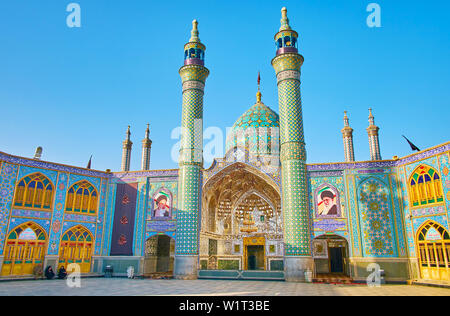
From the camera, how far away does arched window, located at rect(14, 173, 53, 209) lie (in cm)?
1584

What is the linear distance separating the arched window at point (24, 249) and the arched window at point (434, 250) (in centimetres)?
1728

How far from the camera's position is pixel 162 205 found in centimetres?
1841

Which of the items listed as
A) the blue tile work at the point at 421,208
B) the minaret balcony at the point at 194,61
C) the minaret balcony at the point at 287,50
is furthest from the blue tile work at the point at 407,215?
the minaret balcony at the point at 194,61

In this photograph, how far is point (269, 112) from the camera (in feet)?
73.9

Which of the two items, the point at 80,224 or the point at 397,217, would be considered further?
the point at 80,224

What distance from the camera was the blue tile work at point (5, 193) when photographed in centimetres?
1499

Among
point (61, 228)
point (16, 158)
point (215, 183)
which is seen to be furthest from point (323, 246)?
point (16, 158)

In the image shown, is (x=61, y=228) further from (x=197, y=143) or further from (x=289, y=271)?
(x=289, y=271)

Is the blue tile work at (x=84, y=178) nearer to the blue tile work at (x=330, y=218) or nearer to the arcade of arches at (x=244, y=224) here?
the arcade of arches at (x=244, y=224)

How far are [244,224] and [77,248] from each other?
10.0 meters

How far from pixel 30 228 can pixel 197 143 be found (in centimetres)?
915

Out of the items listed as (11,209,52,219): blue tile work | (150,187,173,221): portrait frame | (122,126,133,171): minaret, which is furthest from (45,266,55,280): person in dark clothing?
(122,126,133,171): minaret

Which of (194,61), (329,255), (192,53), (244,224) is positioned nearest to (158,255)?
(244,224)

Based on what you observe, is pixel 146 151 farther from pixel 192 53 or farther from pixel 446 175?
pixel 446 175
